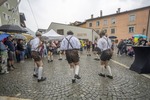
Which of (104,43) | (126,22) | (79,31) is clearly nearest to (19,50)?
(104,43)

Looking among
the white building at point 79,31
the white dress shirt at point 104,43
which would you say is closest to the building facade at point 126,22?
the white building at point 79,31

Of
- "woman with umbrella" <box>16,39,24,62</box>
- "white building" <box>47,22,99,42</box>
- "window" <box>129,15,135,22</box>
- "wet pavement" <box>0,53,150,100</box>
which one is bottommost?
"wet pavement" <box>0,53,150,100</box>

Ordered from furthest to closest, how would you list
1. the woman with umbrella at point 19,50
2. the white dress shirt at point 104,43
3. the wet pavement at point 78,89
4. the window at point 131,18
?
the window at point 131,18 → the woman with umbrella at point 19,50 → the white dress shirt at point 104,43 → the wet pavement at point 78,89

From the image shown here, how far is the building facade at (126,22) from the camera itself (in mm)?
26812

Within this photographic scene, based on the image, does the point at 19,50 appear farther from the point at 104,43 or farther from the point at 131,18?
the point at 131,18

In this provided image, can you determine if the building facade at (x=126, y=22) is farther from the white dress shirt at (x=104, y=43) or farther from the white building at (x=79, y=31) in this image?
the white dress shirt at (x=104, y=43)

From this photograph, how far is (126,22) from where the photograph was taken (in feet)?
99.3

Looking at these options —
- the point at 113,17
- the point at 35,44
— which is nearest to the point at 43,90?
the point at 35,44

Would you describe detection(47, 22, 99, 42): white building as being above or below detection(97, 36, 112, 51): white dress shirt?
above

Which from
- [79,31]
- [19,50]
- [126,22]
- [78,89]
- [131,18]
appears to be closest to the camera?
[78,89]

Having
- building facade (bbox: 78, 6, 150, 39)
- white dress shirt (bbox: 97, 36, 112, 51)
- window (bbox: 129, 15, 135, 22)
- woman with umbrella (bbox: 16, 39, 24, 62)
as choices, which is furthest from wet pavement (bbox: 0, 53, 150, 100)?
window (bbox: 129, 15, 135, 22)

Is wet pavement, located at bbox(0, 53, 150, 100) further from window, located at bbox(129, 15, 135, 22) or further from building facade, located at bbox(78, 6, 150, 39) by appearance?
window, located at bbox(129, 15, 135, 22)

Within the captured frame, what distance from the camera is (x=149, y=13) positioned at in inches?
1007

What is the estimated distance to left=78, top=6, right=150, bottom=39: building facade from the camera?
26.8 meters
